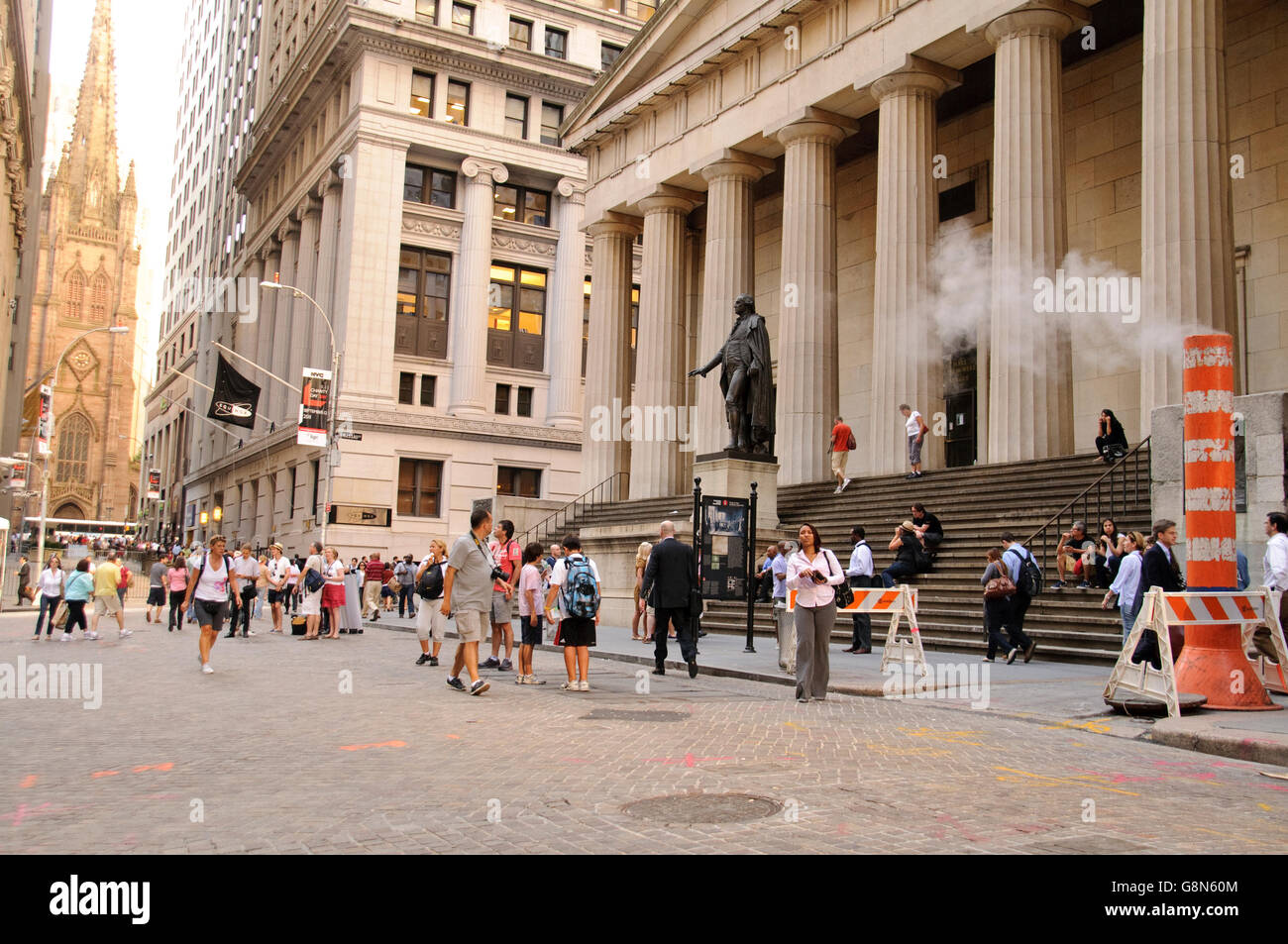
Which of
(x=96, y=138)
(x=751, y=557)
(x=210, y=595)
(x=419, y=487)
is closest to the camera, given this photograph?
(x=210, y=595)

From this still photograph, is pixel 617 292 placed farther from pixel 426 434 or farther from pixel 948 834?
pixel 948 834

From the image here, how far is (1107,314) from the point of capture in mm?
25219

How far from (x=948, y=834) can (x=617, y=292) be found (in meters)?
31.4

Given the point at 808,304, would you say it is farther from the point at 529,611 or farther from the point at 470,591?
the point at 470,591

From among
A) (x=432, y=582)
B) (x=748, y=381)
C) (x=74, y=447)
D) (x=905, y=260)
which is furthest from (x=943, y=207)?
(x=74, y=447)

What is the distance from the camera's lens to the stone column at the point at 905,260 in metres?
24.5

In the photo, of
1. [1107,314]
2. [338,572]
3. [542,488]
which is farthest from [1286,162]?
[542,488]

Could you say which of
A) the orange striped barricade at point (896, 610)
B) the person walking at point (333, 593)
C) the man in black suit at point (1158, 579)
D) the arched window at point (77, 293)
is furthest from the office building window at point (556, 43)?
the arched window at point (77, 293)

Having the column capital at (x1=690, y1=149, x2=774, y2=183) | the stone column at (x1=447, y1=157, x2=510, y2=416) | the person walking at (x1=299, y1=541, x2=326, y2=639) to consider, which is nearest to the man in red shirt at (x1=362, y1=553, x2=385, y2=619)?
the person walking at (x1=299, y1=541, x2=326, y2=639)

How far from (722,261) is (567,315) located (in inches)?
762

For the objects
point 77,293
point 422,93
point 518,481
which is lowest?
point 518,481

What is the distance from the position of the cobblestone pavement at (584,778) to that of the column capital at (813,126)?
19.5 meters

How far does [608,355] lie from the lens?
35.6 metres

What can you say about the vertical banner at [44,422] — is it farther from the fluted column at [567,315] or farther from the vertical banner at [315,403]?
the fluted column at [567,315]
